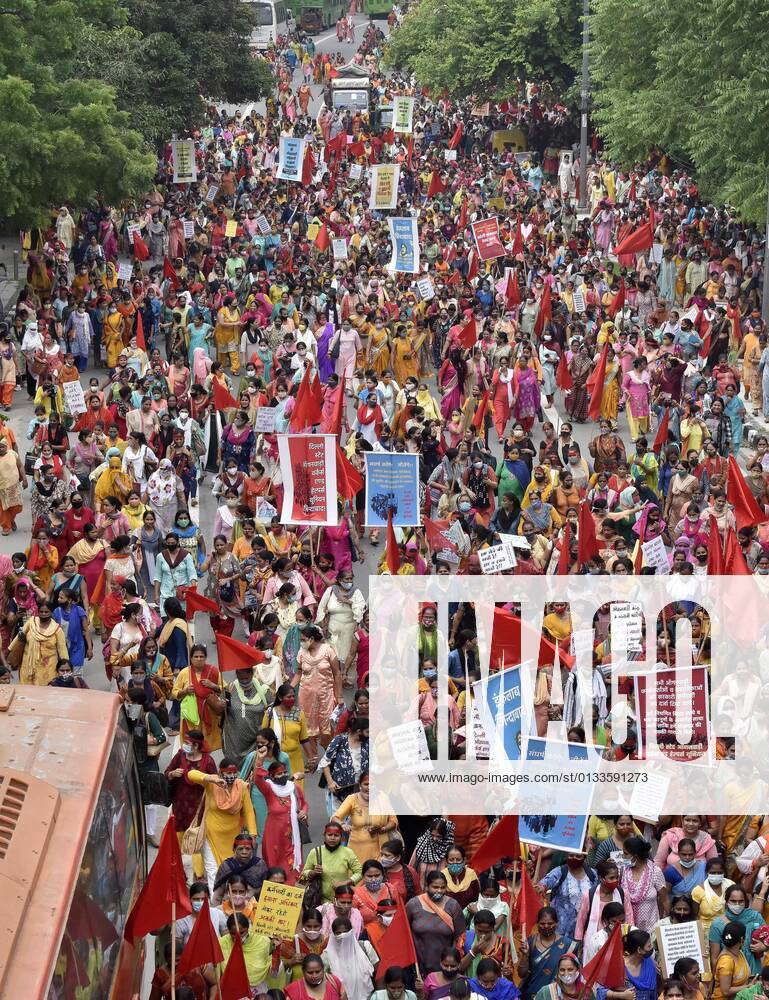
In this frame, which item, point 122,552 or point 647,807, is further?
point 122,552

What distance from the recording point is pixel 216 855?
9820 mm

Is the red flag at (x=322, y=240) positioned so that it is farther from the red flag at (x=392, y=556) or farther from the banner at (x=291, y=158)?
the red flag at (x=392, y=556)

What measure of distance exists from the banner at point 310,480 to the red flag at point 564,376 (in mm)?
6485

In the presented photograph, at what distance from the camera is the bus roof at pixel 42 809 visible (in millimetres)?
6402

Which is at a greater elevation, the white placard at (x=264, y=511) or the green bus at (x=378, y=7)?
the green bus at (x=378, y=7)

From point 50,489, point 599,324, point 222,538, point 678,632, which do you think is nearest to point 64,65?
point 599,324

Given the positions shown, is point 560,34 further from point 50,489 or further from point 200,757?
point 200,757

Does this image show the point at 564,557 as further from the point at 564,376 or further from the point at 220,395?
the point at 564,376

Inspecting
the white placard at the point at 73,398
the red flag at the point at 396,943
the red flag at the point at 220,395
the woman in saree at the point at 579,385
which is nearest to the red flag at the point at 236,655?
the red flag at the point at 396,943

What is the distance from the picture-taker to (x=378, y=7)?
77.9 meters

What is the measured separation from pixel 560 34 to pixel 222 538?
28.5 m

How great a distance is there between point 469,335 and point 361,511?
14.4 feet

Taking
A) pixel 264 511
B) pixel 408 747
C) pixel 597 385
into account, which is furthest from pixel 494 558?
pixel 597 385

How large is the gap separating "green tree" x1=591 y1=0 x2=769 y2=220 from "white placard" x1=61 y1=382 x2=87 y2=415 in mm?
9855
